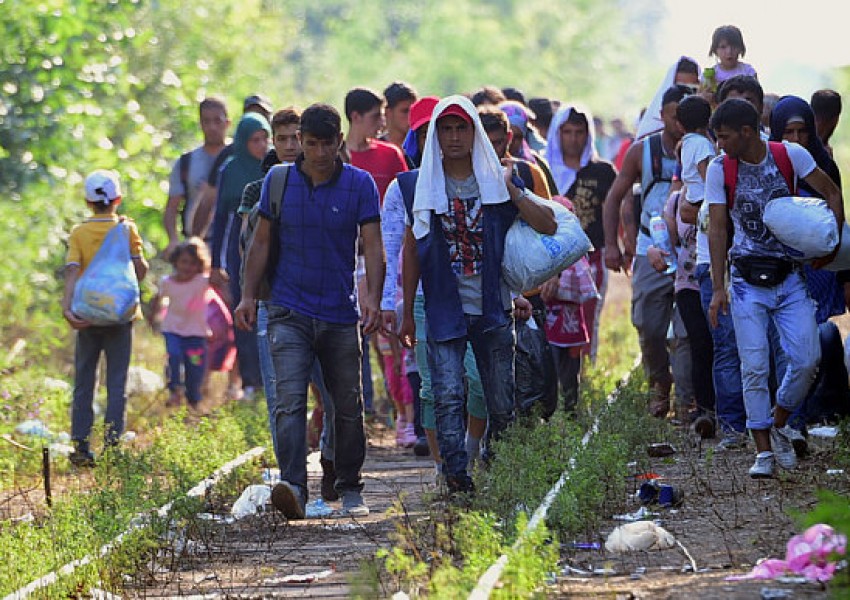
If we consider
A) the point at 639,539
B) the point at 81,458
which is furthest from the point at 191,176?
the point at 639,539

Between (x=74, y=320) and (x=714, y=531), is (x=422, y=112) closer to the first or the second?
(x=74, y=320)

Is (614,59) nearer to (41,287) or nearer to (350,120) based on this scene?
(41,287)

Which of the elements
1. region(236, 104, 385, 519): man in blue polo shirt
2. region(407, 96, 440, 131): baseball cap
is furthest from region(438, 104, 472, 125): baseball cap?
region(407, 96, 440, 131): baseball cap

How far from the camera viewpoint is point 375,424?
47.3 ft

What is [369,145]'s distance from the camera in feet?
40.7

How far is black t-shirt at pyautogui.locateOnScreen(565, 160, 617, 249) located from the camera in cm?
1352

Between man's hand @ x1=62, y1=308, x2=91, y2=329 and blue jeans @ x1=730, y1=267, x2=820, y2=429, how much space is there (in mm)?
4746

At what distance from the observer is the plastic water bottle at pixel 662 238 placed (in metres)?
12.0

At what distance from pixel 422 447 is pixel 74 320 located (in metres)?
2.53

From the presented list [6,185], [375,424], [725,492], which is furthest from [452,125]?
[6,185]

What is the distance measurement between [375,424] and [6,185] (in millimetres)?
5414

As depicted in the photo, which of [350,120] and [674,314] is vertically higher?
[350,120]

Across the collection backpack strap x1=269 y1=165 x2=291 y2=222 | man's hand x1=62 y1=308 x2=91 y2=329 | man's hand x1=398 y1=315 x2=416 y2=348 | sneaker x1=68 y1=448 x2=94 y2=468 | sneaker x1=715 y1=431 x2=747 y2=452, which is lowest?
sneaker x1=68 y1=448 x2=94 y2=468

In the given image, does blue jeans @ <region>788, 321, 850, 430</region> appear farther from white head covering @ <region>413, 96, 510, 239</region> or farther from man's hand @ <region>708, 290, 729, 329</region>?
white head covering @ <region>413, 96, 510, 239</region>
